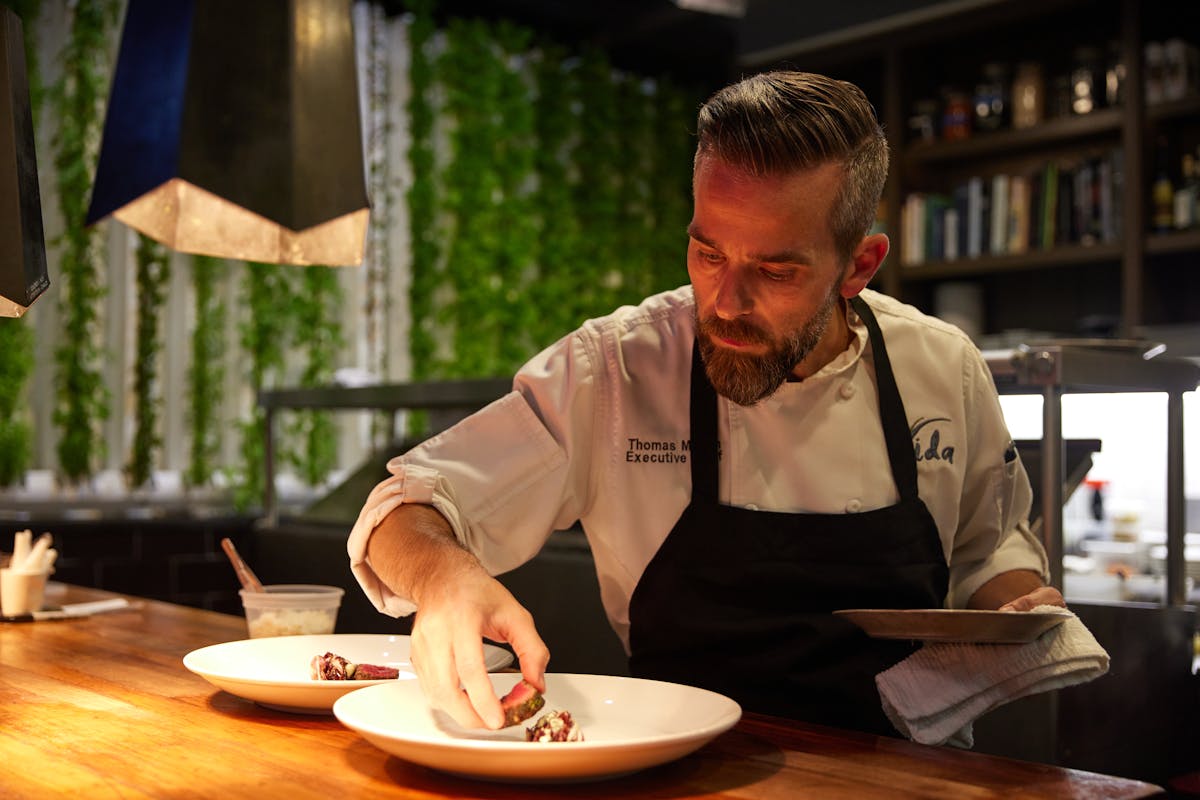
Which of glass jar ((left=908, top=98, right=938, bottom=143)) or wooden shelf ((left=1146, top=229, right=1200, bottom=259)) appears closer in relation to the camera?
wooden shelf ((left=1146, top=229, right=1200, bottom=259))

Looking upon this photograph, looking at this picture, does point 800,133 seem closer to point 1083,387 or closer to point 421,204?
point 1083,387

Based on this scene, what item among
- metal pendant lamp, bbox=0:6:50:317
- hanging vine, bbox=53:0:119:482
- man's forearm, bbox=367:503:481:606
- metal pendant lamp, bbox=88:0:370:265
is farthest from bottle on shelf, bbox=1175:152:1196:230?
hanging vine, bbox=53:0:119:482

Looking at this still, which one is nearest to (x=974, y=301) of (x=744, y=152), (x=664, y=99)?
(x=664, y=99)

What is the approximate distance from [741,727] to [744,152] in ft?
2.23

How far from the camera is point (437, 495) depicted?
143cm

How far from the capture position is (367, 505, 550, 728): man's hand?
1.05m

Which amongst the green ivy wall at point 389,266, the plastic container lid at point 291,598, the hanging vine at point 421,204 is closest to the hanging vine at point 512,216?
the green ivy wall at point 389,266

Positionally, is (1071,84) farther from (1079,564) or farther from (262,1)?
(262,1)

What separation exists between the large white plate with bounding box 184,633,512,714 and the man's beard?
0.45 meters

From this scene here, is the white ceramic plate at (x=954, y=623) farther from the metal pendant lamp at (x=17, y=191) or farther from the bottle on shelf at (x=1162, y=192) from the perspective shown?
the bottle on shelf at (x=1162, y=192)

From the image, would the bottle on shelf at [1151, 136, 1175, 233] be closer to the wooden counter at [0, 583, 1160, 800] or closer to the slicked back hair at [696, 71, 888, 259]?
the slicked back hair at [696, 71, 888, 259]

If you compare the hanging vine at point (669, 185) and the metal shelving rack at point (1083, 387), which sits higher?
the hanging vine at point (669, 185)

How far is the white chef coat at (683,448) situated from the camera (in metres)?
1.59

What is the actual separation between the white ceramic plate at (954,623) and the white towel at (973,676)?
106 mm
